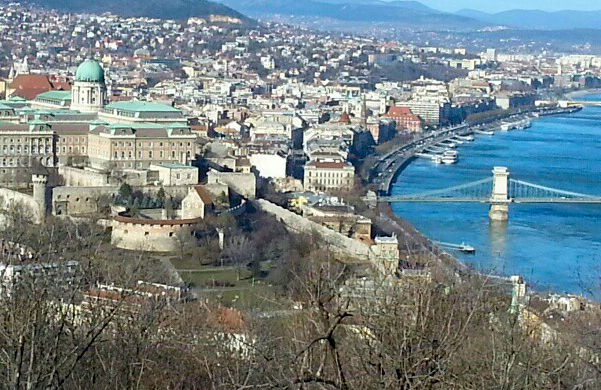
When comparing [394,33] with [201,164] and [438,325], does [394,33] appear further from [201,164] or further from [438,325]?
[438,325]

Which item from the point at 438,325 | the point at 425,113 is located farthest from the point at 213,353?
the point at 425,113

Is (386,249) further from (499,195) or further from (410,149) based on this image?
(410,149)

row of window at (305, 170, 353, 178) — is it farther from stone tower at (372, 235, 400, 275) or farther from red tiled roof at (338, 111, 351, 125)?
red tiled roof at (338, 111, 351, 125)

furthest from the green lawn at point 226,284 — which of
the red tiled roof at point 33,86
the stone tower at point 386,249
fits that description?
the red tiled roof at point 33,86

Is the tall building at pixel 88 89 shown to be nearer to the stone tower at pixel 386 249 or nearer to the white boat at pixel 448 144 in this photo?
the stone tower at pixel 386 249

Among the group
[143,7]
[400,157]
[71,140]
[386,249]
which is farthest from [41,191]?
[143,7]

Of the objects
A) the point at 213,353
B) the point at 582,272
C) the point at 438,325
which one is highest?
the point at 438,325

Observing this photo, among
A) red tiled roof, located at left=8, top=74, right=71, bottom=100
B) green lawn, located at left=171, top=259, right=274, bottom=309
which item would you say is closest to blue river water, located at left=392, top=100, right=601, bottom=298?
green lawn, located at left=171, top=259, right=274, bottom=309
